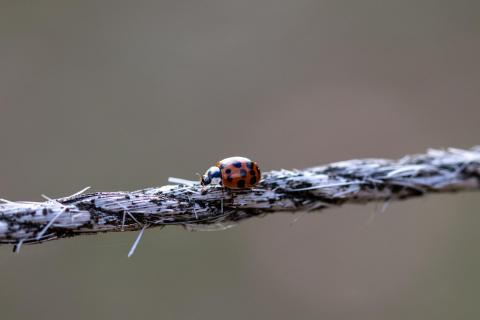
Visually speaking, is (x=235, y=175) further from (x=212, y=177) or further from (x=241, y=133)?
(x=241, y=133)

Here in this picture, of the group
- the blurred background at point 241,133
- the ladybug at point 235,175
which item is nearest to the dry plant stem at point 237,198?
the ladybug at point 235,175

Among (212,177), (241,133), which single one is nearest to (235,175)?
(212,177)

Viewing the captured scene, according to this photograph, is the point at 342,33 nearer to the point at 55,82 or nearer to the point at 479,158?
the point at 55,82

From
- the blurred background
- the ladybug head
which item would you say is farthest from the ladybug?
the blurred background

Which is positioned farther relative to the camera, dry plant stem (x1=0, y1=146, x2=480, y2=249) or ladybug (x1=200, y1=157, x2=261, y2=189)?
ladybug (x1=200, y1=157, x2=261, y2=189)

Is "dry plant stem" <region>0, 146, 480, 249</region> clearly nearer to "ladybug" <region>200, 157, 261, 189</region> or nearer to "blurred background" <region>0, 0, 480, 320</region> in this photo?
"ladybug" <region>200, 157, 261, 189</region>

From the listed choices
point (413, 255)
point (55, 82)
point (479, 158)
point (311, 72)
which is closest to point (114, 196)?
point (479, 158)

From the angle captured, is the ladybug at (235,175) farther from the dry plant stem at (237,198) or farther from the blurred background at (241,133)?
the blurred background at (241,133)
